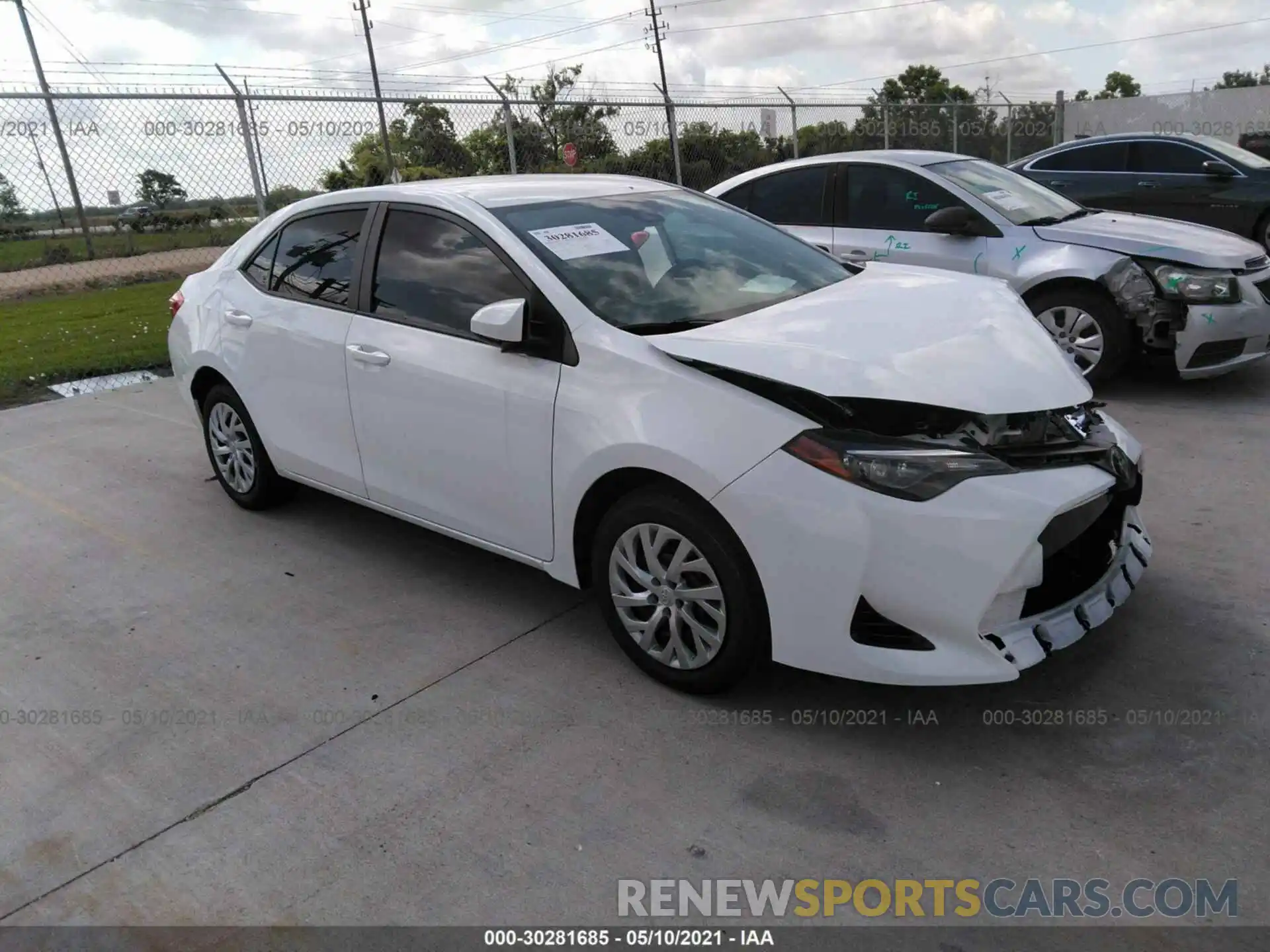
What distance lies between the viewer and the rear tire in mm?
5117

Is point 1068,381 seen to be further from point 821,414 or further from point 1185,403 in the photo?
point 1185,403

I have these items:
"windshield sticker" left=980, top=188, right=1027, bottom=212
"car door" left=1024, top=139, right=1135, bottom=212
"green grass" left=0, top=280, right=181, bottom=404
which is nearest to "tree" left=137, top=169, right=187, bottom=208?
"green grass" left=0, top=280, right=181, bottom=404

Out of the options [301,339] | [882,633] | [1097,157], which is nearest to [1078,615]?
[882,633]

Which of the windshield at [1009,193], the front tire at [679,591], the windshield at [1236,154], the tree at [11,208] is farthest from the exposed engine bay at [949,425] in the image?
the tree at [11,208]

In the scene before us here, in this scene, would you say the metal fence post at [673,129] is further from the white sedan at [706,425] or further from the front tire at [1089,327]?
the white sedan at [706,425]

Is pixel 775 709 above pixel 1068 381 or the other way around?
the other way around

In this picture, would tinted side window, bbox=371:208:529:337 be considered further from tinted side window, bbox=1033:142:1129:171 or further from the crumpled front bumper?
tinted side window, bbox=1033:142:1129:171

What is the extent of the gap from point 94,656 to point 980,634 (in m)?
3.29

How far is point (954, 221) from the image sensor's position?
6.71m

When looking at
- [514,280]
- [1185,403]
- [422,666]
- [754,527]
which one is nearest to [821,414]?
[754,527]

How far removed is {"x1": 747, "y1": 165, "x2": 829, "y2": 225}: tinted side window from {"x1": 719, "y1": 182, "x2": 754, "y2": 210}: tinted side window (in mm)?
24

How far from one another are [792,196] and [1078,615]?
5.15 meters

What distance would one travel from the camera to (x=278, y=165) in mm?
10430

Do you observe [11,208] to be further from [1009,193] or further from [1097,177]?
[1097,177]
